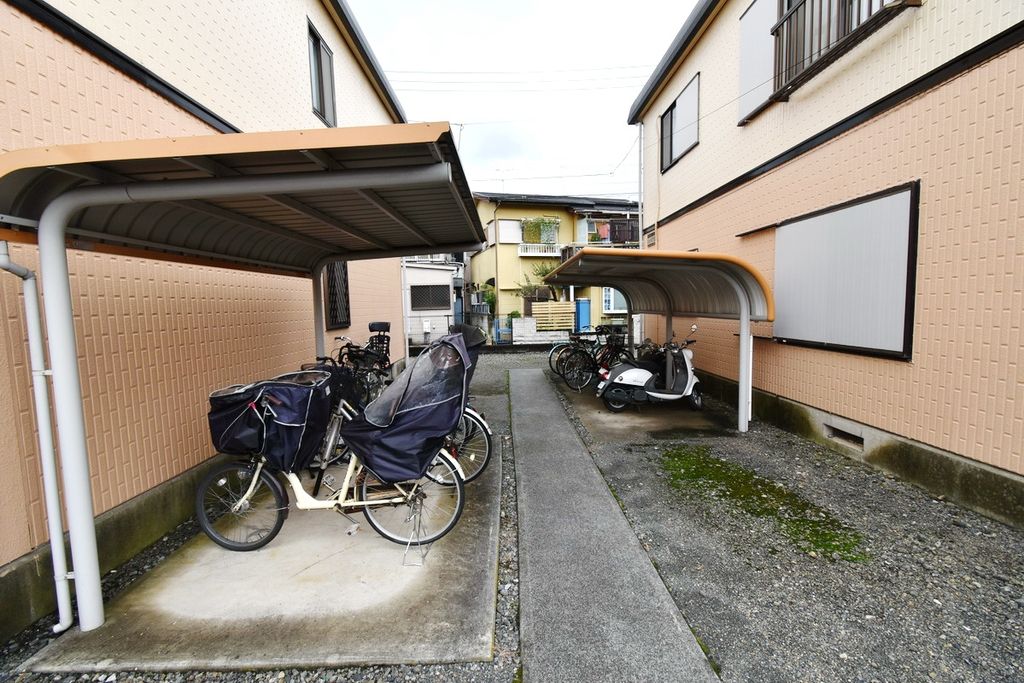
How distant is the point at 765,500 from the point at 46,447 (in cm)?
458

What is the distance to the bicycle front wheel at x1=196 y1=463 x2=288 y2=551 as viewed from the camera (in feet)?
9.82

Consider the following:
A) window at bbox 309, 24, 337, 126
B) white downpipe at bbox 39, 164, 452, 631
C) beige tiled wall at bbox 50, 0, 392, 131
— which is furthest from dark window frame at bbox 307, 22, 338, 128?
white downpipe at bbox 39, 164, 452, 631

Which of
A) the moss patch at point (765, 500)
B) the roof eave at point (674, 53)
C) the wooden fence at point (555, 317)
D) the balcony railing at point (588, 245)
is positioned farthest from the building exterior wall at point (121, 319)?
the balcony railing at point (588, 245)

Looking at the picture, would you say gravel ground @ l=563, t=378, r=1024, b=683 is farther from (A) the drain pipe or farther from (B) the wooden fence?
(B) the wooden fence

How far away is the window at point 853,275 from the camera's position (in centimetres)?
395

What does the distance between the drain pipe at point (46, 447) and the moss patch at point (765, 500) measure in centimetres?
405

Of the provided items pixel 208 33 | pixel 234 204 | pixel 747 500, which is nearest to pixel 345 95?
pixel 208 33

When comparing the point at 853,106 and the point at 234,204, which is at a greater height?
the point at 853,106

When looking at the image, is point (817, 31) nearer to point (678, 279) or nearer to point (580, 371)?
point (678, 279)

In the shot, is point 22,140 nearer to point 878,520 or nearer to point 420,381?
point 420,381

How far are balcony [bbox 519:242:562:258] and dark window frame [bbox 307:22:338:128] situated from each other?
12.5 meters

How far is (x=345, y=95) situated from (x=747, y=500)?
8.24 m

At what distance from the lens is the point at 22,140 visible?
2.38 metres

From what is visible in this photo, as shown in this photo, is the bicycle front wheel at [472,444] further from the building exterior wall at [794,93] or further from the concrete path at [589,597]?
the building exterior wall at [794,93]
